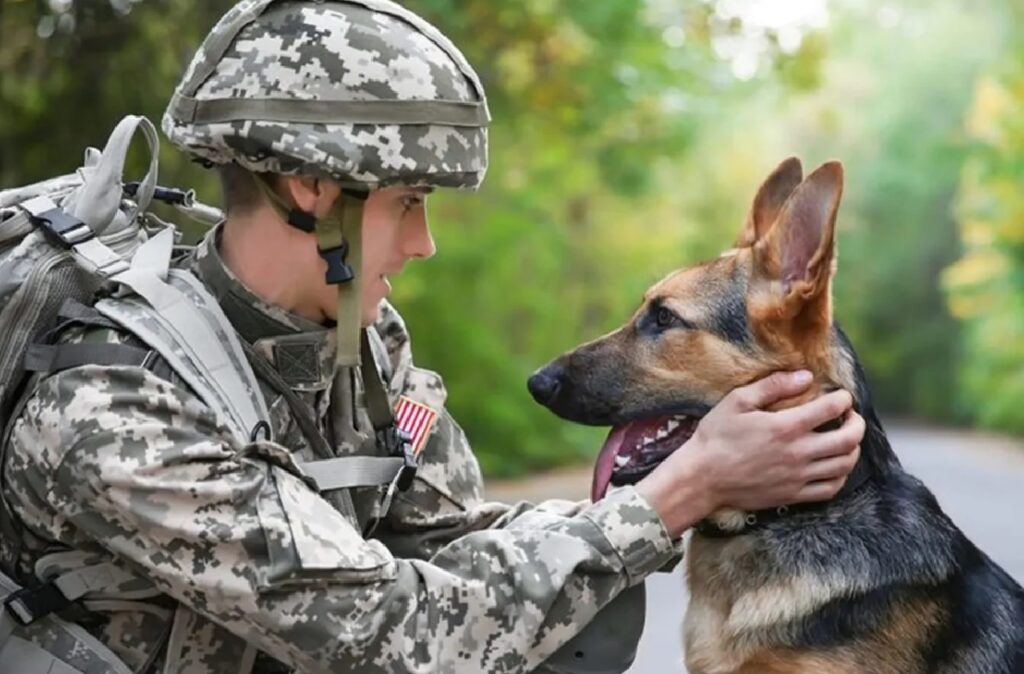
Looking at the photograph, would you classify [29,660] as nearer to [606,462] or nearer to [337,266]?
[337,266]

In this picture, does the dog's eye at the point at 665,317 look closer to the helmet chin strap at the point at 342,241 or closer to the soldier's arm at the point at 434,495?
the soldier's arm at the point at 434,495

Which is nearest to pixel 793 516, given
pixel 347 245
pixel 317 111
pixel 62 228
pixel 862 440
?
pixel 862 440

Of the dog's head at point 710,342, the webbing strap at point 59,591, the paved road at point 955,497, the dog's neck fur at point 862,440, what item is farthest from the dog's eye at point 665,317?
the webbing strap at point 59,591

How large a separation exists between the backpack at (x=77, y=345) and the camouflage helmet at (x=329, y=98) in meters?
0.30

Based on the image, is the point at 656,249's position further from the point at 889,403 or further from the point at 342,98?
the point at 889,403

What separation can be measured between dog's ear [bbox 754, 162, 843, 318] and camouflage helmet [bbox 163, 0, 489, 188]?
81cm

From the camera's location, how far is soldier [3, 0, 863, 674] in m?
2.59

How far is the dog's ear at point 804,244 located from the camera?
316cm

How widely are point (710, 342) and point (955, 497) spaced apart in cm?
1382

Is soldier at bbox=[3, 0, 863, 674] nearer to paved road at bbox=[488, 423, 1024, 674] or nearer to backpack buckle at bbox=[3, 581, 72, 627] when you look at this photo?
backpack buckle at bbox=[3, 581, 72, 627]

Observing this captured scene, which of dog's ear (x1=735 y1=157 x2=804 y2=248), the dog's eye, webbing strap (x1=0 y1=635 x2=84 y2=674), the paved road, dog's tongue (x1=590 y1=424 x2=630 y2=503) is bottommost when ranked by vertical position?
the paved road

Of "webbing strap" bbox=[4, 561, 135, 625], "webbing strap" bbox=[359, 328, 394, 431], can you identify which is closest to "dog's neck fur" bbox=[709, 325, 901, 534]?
"webbing strap" bbox=[359, 328, 394, 431]

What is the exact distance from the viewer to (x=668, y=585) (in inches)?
378

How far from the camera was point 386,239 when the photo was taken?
2.95 metres
